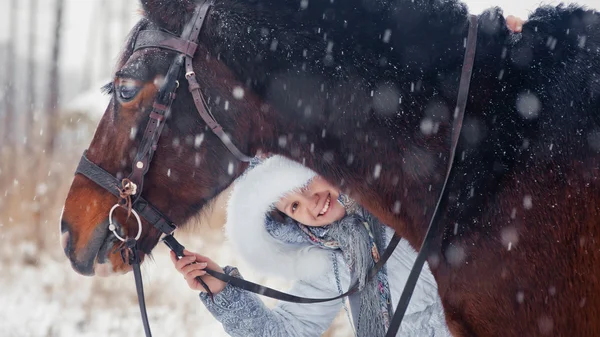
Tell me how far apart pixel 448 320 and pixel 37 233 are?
711cm

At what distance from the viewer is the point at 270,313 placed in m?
2.86

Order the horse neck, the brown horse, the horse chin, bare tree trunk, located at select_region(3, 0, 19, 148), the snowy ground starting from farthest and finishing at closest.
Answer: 1. bare tree trunk, located at select_region(3, 0, 19, 148)
2. the snowy ground
3. the horse chin
4. the horse neck
5. the brown horse

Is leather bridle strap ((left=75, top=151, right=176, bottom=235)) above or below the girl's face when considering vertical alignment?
below

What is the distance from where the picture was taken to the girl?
2.48m

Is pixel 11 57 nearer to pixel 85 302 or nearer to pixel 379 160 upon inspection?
pixel 85 302

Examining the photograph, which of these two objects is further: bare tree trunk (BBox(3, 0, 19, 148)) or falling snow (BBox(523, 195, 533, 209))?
bare tree trunk (BBox(3, 0, 19, 148))

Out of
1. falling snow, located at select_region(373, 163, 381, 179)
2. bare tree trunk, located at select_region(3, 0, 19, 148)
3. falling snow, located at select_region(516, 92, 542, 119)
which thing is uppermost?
bare tree trunk, located at select_region(3, 0, 19, 148)

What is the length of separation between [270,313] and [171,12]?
5.84 ft

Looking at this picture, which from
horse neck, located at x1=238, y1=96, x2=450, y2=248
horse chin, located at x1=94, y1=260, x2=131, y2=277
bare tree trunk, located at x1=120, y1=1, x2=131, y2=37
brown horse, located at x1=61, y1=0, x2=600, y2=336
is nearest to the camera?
brown horse, located at x1=61, y1=0, x2=600, y2=336

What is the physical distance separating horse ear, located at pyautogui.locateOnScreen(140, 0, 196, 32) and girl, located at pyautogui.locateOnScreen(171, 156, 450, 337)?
79cm

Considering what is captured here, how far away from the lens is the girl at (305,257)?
Result: 248cm

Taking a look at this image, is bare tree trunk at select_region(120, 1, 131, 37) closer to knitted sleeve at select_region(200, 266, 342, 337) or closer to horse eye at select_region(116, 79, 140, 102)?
knitted sleeve at select_region(200, 266, 342, 337)

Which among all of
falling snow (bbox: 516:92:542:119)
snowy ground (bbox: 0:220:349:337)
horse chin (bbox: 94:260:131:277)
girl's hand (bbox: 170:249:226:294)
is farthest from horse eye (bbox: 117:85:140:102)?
snowy ground (bbox: 0:220:349:337)

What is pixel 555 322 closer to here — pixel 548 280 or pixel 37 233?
pixel 548 280
